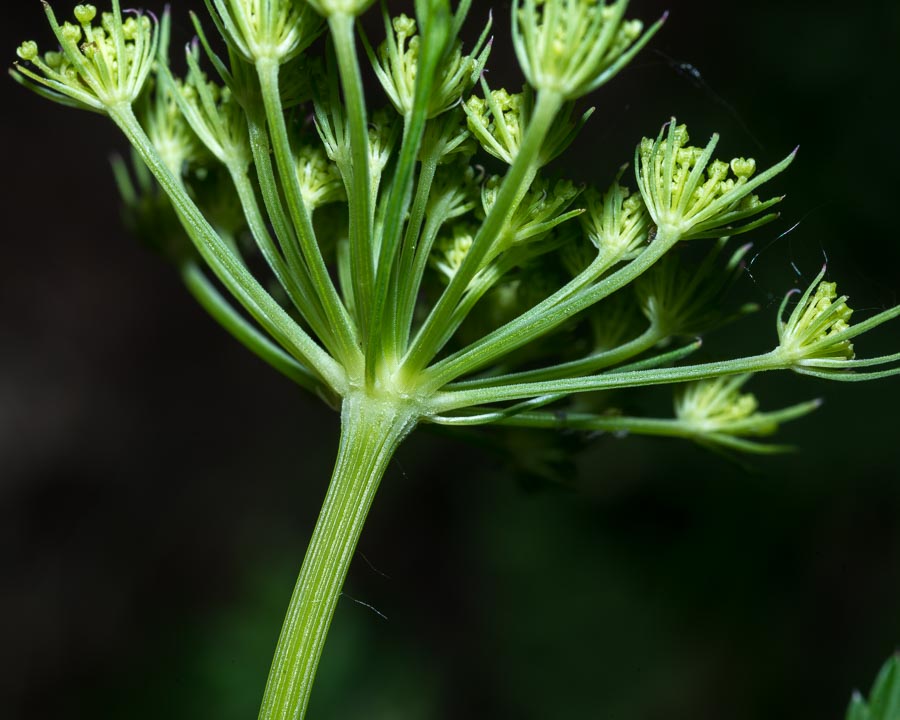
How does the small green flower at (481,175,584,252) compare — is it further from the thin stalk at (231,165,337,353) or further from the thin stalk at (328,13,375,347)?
the thin stalk at (231,165,337,353)

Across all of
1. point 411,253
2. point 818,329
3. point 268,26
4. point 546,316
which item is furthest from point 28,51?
point 818,329

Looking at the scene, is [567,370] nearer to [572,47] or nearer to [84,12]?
[572,47]

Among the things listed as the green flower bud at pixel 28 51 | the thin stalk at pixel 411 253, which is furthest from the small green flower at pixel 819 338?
the green flower bud at pixel 28 51

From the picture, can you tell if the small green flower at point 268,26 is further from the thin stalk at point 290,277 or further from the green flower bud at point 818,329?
the green flower bud at point 818,329

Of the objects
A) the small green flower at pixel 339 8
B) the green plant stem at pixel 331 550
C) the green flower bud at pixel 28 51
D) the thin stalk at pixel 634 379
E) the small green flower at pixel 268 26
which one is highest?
the small green flower at pixel 268 26

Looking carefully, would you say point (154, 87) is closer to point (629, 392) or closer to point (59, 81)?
point (59, 81)

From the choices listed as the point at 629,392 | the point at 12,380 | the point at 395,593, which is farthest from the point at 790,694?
the point at 12,380

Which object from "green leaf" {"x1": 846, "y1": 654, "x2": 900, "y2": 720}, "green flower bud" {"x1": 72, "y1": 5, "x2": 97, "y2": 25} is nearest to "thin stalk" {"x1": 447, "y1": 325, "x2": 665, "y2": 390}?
"green leaf" {"x1": 846, "y1": 654, "x2": 900, "y2": 720}
